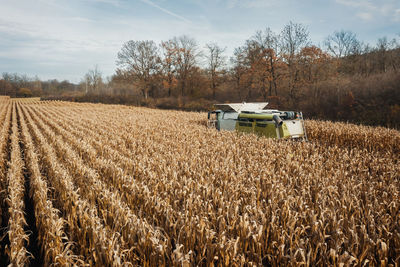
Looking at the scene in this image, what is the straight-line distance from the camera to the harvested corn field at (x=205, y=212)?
251 centimetres

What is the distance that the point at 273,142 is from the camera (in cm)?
798

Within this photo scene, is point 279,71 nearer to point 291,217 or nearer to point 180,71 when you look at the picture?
point 180,71

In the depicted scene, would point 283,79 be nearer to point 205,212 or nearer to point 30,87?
point 205,212

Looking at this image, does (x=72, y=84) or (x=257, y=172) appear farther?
(x=72, y=84)

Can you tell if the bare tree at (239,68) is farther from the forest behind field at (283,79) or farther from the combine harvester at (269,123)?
the combine harvester at (269,123)

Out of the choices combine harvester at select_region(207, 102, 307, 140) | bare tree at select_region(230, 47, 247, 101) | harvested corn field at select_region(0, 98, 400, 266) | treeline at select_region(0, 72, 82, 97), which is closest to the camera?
harvested corn field at select_region(0, 98, 400, 266)

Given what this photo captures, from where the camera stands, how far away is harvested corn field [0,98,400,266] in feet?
8.24

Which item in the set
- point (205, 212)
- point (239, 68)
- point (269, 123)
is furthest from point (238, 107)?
point (239, 68)

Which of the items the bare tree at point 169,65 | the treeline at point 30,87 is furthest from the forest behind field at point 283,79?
the treeline at point 30,87

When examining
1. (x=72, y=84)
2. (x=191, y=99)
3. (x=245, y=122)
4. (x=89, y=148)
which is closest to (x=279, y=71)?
(x=191, y=99)

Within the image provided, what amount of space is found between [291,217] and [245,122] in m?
7.26

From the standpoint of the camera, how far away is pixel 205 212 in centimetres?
317

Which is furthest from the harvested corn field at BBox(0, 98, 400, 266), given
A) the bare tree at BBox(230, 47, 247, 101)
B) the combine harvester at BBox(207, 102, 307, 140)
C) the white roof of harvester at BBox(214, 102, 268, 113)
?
the bare tree at BBox(230, 47, 247, 101)

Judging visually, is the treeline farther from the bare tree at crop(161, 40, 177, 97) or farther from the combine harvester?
the combine harvester
